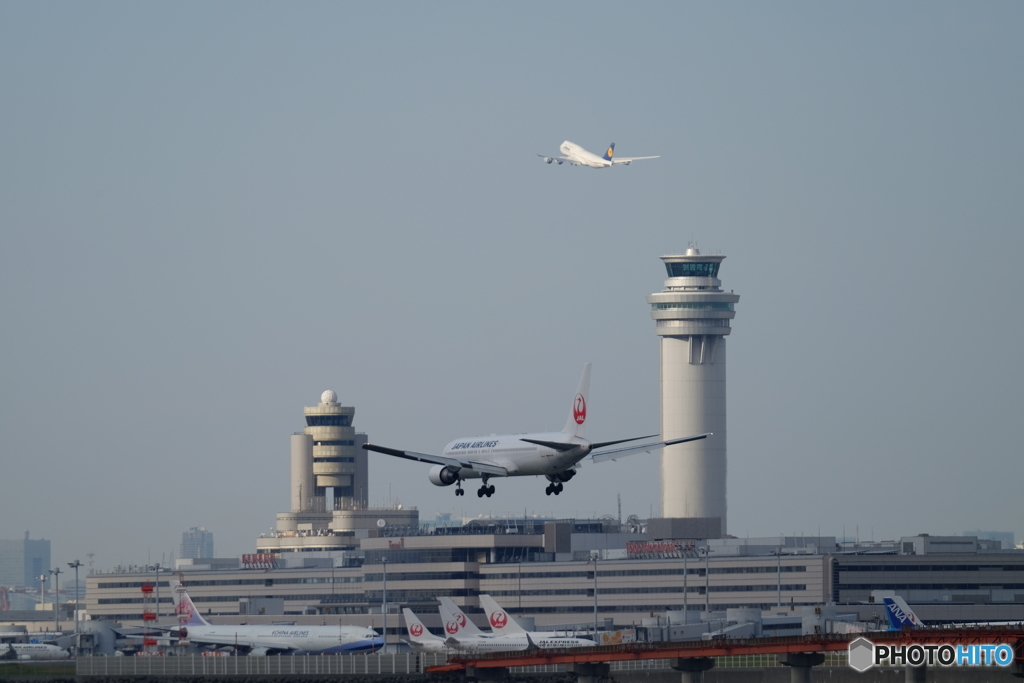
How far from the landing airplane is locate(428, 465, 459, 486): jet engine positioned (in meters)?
94.8

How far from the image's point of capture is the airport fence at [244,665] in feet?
552

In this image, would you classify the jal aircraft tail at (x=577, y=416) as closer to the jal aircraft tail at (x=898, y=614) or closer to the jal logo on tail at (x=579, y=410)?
the jal logo on tail at (x=579, y=410)

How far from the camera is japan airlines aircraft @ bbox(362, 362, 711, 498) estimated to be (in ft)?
367

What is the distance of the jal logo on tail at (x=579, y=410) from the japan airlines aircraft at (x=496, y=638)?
5071cm

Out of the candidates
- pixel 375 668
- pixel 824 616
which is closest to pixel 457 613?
pixel 375 668

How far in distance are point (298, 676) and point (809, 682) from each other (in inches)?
2261

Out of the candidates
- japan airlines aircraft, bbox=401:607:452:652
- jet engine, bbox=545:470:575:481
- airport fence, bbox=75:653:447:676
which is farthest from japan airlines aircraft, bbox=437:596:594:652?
jet engine, bbox=545:470:575:481

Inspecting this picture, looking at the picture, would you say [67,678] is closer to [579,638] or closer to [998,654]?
[579,638]

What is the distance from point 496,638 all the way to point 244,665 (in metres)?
26.1

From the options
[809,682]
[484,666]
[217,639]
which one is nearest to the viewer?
[809,682]

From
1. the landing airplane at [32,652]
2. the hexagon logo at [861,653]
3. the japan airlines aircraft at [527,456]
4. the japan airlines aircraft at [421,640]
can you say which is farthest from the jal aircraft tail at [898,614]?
the landing airplane at [32,652]

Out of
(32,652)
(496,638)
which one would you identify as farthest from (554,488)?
(32,652)

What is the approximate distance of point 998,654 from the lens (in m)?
120

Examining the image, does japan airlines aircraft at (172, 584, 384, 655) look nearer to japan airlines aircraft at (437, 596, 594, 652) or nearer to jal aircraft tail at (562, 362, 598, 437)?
japan airlines aircraft at (437, 596, 594, 652)
